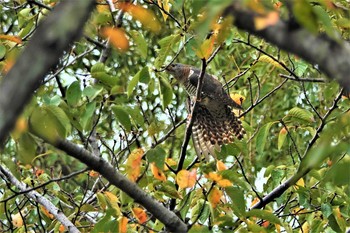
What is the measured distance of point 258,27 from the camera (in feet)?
2.90

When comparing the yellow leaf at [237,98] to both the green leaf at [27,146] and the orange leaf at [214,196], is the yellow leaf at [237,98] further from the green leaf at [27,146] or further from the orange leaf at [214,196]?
the green leaf at [27,146]

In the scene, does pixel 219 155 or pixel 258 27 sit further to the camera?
pixel 219 155

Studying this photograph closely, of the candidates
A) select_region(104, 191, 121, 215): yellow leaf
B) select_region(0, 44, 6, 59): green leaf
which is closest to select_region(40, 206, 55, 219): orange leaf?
select_region(104, 191, 121, 215): yellow leaf

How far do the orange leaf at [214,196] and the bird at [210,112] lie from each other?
1291 millimetres

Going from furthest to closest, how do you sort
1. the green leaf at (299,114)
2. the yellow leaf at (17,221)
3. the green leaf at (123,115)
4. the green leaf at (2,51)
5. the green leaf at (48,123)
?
the yellow leaf at (17,221)
the green leaf at (299,114)
the green leaf at (2,51)
the green leaf at (123,115)
the green leaf at (48,123)

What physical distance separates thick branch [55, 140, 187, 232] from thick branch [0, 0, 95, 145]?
0.76 m

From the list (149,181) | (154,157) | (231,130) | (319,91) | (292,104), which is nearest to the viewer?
(154,157)

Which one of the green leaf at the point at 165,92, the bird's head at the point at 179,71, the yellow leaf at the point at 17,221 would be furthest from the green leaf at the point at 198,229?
the bird's head at the point at 179,71

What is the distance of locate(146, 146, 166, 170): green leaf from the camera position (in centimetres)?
233

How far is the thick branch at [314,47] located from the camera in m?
0.82

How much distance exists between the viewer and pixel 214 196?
229 cm

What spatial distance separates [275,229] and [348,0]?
36.9 inches

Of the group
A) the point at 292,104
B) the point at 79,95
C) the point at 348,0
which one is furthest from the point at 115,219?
the point at 292,104

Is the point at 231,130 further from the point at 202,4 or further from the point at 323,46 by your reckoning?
the point at 323,46
